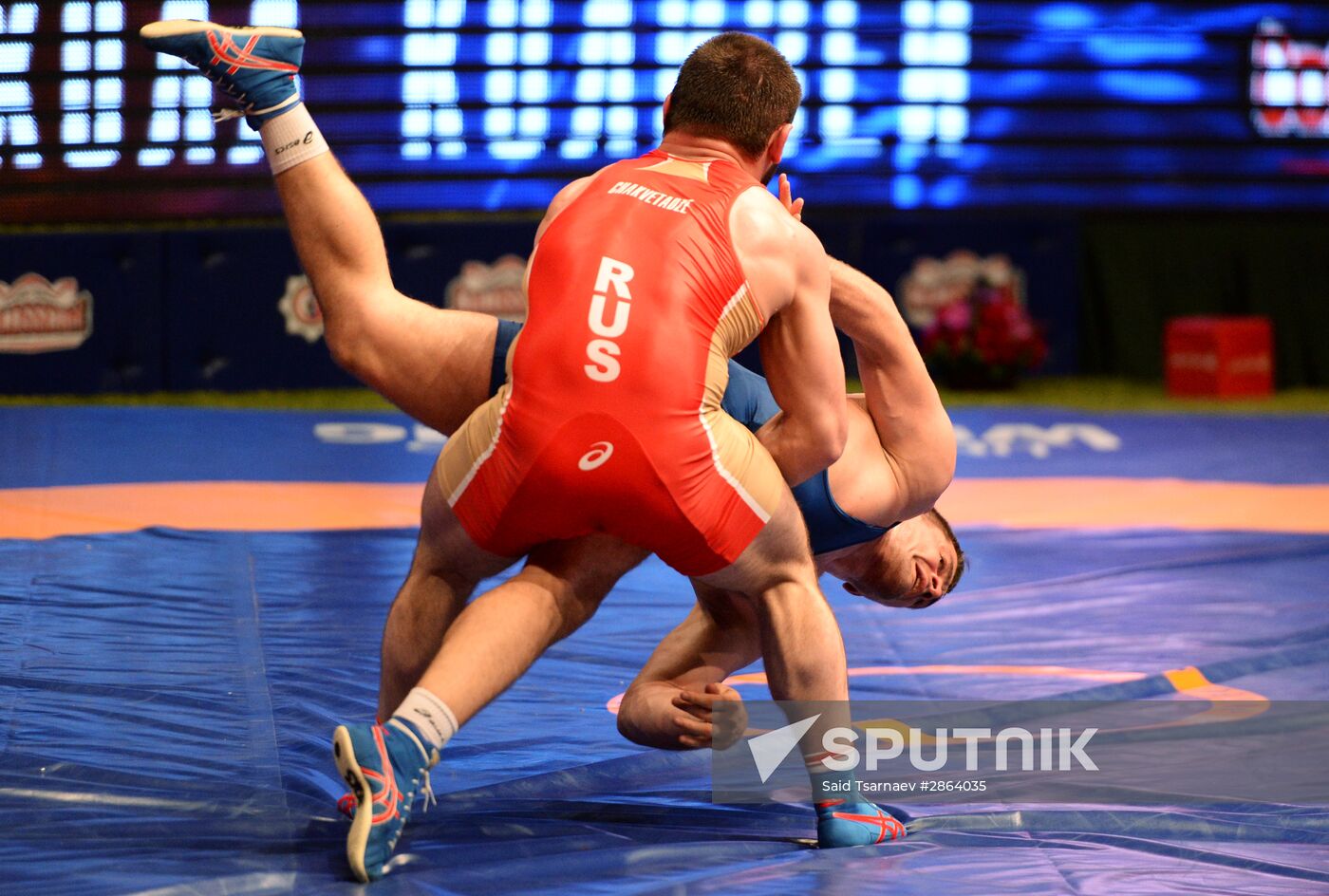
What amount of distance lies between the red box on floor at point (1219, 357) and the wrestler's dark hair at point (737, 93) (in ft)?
17.9

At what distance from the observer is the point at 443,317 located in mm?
2361

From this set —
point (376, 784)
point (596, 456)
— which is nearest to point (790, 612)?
point (596, 456)

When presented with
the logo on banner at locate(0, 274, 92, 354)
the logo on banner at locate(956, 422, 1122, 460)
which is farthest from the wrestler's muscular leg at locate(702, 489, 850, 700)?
the logo on banner at locate(0, 274, 92, 354)

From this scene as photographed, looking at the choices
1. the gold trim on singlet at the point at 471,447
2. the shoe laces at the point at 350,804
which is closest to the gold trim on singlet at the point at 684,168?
the gold trim on singlet at the point at 471,447

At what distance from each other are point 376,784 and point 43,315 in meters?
5.43

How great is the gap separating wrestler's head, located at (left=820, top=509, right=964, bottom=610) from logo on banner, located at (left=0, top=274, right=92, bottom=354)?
4.97 m

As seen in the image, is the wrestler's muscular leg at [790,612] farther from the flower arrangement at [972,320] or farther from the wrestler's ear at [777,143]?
the flower arrangement at [972,320]

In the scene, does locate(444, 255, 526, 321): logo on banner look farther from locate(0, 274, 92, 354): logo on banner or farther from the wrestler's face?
the wrestler's face

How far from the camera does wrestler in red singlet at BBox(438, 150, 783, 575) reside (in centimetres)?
208

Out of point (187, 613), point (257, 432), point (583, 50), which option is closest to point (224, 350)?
point (257, 432)

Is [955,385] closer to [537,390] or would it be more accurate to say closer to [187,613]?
[187,613]

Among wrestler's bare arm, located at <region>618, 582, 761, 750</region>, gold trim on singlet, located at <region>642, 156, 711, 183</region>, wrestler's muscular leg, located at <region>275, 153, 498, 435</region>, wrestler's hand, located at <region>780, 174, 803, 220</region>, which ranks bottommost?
wrestler's bare arm, located at <region>618, 582, 761, 750</region>

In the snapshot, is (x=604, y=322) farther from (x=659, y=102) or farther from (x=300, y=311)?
(x=659, y=102)

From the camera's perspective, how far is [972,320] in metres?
7.45
